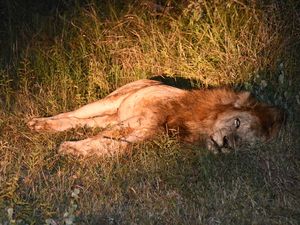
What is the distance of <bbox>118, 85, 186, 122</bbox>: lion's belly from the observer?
18.9 feet

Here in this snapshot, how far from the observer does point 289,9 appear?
6816mm

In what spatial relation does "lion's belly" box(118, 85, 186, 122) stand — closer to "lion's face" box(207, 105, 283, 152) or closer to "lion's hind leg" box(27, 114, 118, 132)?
"lion's hind leg" box(27, 114, 118, 132)

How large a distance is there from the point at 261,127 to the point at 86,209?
71.5 inches

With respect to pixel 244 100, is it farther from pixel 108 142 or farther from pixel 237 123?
pixel 108 142

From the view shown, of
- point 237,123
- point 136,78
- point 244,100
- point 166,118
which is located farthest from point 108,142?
point 136,78

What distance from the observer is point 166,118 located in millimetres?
5723

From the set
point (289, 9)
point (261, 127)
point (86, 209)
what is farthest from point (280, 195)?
point (289, 9)

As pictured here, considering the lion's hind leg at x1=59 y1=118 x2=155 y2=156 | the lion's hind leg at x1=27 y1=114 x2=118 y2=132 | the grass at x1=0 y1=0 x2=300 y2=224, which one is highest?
the grass at x1=0 y1=0 x2=300 y2=224

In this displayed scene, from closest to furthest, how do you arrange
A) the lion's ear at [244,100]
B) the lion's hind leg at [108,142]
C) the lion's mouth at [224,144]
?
the lion's mouth at [224,144] < the lion's hind leg at [108,142] < the lion's ear at [244,100]

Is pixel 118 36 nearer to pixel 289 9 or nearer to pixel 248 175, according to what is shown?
pixel 289 9

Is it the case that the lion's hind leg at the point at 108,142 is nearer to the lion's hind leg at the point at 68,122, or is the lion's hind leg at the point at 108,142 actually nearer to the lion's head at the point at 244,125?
the lion's hind leg at the point at 68,122

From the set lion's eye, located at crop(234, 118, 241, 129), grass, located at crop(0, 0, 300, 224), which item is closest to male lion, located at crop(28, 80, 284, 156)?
lion's eye, located at crop(234, 118, 241, 129)

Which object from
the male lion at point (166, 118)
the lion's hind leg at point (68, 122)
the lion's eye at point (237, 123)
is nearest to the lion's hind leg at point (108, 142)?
the male lion at point (166, 118)

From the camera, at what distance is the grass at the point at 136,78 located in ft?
14.2
